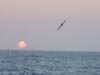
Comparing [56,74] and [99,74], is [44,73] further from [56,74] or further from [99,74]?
[99,74]

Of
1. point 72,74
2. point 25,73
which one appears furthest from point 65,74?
→ point 25,73

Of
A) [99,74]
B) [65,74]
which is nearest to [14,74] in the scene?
[65,74]

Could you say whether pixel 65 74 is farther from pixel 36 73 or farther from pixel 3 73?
pixel 3 73

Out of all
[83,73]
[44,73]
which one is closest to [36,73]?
[44,73]

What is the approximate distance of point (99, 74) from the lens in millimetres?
70562

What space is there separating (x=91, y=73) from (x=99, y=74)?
2201 mm

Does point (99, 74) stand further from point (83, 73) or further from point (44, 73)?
point (44, 73)

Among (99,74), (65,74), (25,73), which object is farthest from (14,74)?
(99,74)

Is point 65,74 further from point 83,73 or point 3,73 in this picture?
point 3,73

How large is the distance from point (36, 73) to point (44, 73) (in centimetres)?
121

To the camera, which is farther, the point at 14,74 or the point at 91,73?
the point at 91,73

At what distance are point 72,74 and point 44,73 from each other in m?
3.88

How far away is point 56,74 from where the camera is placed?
230 ft

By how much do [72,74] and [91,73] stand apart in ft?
11.7
